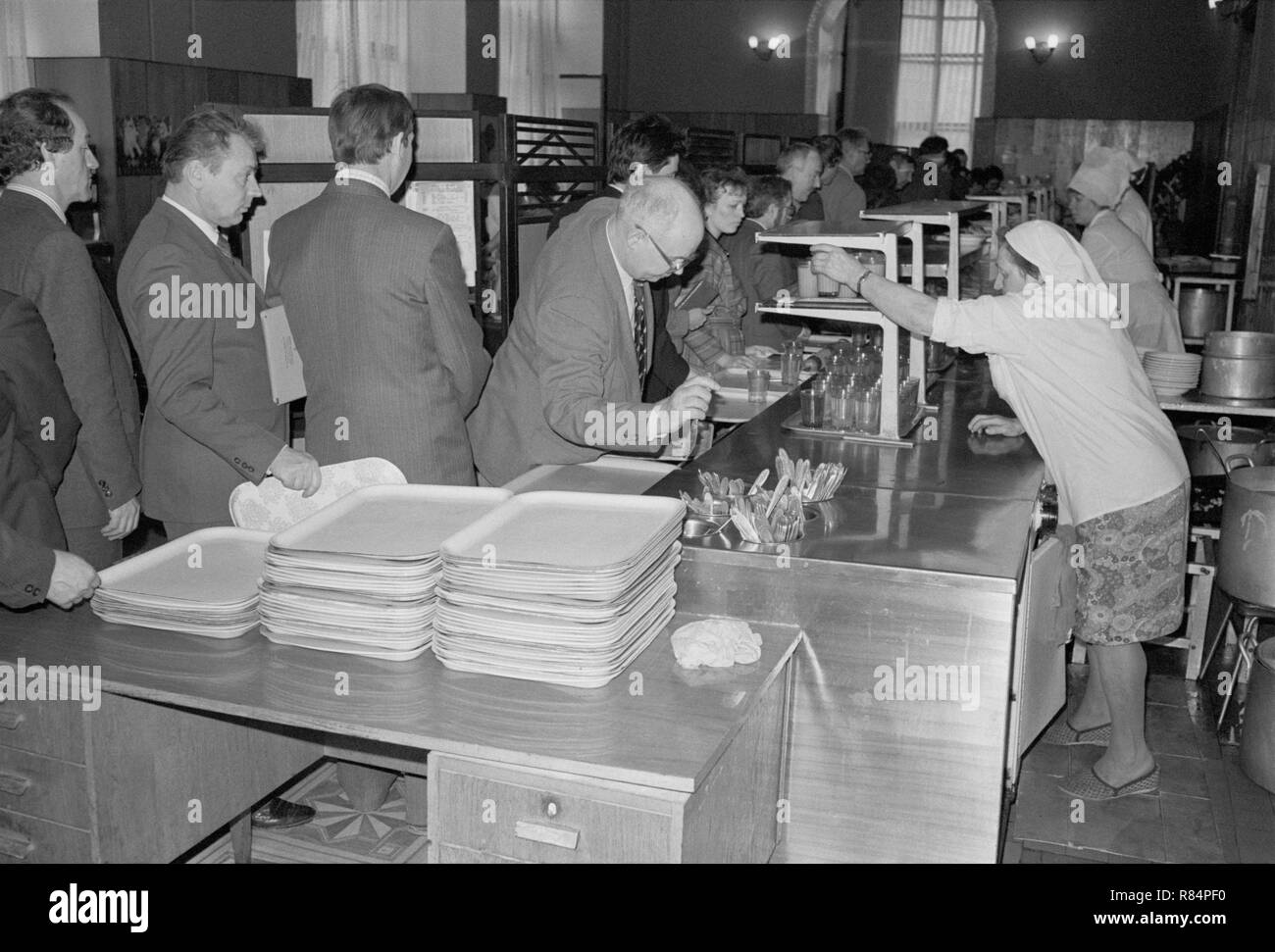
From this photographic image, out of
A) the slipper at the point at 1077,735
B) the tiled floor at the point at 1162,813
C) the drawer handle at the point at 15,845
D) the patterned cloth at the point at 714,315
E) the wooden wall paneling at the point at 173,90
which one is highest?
the wooden wall paneling at the point at 173,90

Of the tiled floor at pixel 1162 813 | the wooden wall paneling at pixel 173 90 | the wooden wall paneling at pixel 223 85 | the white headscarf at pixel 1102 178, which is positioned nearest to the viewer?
the tiled floor at pixel 1162 813

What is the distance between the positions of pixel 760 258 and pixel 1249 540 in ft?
8.16

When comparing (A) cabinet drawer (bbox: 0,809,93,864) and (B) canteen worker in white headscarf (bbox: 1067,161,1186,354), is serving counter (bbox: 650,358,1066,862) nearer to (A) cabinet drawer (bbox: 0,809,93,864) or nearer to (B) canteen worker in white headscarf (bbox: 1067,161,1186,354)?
(A) cabinet drawer (bbox: 0,809,93,864)

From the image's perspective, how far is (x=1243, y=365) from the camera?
14.9 feet

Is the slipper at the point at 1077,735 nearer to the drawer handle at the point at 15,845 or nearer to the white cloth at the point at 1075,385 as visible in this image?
the white cloth at the point at 1075,385

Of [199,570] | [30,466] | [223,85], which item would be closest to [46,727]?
[199,570]

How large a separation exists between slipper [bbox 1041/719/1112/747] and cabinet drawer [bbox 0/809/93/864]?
112 inches

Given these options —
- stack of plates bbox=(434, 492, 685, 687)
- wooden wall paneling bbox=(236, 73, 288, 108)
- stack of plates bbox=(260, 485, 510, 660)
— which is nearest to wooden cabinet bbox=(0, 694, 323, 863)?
stack of plates bbox=(260, 485, 510, 660)

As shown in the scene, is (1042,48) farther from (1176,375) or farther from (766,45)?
(1176,375)

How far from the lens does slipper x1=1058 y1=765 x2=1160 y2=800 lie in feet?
11.2

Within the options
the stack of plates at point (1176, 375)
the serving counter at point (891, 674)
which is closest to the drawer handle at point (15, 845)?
the serving counter at point (891, 674)

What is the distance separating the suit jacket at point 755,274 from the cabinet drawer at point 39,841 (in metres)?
3.78

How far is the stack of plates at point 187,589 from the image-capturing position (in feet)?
6.59
